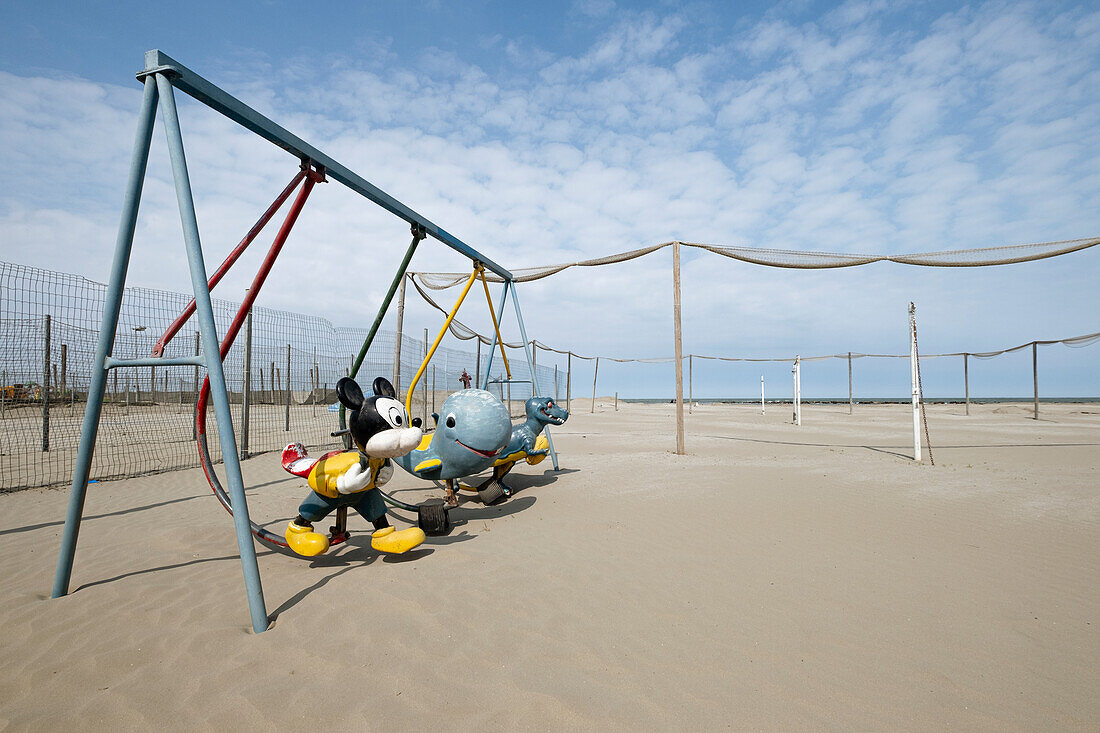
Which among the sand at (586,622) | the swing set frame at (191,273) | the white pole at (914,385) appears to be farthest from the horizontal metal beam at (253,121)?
the white pole at (914,385)

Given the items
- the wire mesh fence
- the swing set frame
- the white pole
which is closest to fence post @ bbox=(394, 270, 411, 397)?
the wire mesh fence

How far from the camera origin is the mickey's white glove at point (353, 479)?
3.41 meters

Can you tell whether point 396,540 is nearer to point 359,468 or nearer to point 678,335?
point 359,468

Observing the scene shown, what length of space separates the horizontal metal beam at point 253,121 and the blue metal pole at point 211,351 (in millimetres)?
83

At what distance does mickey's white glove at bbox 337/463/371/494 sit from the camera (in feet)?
11.2

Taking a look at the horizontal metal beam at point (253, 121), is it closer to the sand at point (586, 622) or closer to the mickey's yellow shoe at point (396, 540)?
the mickey's yellow shoe at point (396, 540)

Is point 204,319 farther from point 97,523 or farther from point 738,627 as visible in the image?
point 97,523

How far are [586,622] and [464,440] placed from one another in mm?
2374

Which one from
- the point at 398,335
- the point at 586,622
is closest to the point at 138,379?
the point at 398,335

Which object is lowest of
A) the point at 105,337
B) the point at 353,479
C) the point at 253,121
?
the point at 353,479

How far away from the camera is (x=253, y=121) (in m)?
3.16

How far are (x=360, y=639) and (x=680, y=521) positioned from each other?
3.10 metres

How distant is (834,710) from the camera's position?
1959 mm

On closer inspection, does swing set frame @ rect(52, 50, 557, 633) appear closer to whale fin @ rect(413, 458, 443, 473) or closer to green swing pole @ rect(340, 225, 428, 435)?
green swing pole @ rect(340, 225, 428, 435)
